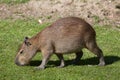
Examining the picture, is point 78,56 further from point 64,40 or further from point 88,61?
point 64,40

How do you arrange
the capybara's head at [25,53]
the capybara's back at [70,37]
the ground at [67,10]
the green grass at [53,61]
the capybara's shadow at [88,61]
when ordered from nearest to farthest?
the green grass at [53,61]
the capybara's back at [70,37]
the capybara's head at [25,53]
the capybara's shadow at [88,61]
the ground at [67,10]

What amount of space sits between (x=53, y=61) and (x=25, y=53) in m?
0.80

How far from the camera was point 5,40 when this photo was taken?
10.8 m

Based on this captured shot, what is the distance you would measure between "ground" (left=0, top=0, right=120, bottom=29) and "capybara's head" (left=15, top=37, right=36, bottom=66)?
10.1ft

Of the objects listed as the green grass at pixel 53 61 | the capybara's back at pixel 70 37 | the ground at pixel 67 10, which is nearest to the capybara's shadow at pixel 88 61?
the green grass at pixel 53 61

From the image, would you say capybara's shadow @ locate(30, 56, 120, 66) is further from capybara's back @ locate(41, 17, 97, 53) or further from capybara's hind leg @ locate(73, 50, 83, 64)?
capybara's back @ locate(41, 17, 97, 53)

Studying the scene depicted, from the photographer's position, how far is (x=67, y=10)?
41.3 ft

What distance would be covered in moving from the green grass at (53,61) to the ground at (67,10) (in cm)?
44

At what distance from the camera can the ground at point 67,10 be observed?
1226 cm

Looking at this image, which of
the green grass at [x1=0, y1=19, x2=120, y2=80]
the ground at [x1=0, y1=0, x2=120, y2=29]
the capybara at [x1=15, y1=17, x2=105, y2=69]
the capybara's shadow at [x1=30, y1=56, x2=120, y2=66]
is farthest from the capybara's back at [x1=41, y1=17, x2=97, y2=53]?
the ground at [x1=0, y1=0, x2=120, y2=29]

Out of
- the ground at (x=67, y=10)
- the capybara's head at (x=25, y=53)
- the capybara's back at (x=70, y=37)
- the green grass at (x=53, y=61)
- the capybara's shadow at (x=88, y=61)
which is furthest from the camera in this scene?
the ground at (x=67, y=10)

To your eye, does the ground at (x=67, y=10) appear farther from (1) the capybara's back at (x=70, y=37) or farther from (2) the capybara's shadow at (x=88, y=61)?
(1) the capybara's back at (x=70, y=37)

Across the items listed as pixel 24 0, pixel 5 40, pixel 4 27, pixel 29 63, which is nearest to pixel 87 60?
pixel 29 63

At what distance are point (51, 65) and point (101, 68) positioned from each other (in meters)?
1.11
